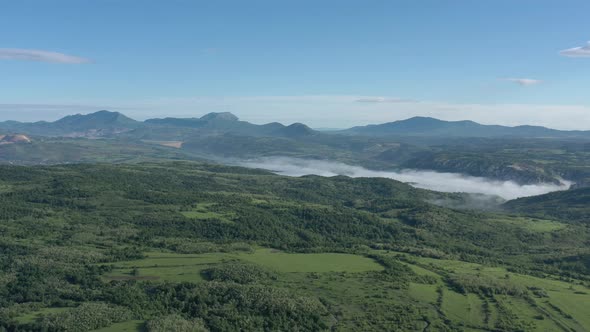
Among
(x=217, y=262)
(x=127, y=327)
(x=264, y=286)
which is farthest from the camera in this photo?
(x=217, y=262)

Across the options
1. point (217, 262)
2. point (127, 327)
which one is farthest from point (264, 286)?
point (127, 327)

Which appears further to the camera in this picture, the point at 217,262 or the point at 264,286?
the point at 217,262

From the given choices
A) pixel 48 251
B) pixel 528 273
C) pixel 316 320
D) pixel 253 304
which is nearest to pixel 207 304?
pixel 253 304

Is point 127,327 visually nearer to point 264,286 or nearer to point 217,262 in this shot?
point 264,286

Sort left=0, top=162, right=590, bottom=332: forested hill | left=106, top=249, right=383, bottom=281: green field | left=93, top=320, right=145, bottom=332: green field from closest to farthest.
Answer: left=93, top=320, right=145, bottom=332: green field → left=0, top=162, right=590, bottom=332: forested hill → left=106, top=249, right=383, bottom=281: green field

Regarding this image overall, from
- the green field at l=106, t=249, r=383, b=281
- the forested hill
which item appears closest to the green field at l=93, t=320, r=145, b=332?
the forested hill

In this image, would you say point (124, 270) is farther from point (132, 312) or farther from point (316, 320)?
point (316, 320)

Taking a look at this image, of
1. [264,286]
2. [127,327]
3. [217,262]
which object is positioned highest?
[264,286]

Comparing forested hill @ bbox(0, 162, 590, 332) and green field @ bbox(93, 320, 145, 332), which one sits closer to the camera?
green field @ bbox(93, 320, 145, 332)

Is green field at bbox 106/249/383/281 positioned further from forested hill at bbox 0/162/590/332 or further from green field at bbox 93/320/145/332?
green field at bbox 93/320/145/332

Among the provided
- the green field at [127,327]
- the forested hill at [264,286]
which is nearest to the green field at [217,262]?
the forested hill at [264,286]

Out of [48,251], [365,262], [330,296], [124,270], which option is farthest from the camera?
[365,262]
